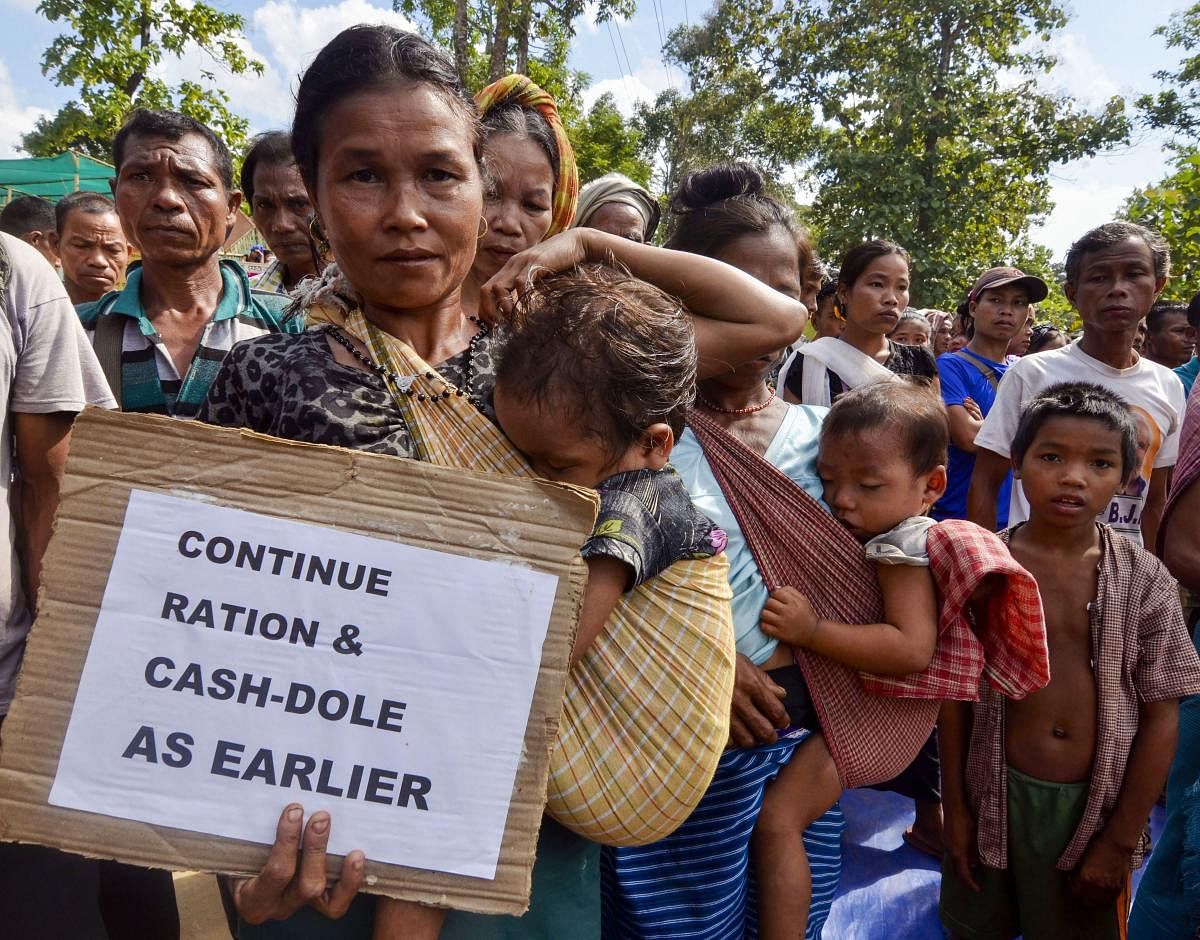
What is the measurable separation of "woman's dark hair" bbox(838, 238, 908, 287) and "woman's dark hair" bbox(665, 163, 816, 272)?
2015 mm

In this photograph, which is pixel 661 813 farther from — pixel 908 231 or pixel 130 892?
pixel 908 231

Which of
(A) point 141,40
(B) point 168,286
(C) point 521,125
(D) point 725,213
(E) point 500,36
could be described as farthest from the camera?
(E) point 500,36

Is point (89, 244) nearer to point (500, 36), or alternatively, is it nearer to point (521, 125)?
point (521, 125)

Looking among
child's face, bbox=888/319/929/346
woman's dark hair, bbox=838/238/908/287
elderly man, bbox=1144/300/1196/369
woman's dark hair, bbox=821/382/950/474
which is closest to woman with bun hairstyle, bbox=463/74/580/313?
woman's dark hair, bbox=821/382/950/474

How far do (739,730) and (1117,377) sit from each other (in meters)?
2.50

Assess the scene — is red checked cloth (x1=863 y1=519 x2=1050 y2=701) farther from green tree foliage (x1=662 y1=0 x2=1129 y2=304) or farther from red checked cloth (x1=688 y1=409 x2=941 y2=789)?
green tree foliage (x1=662 y1=0 x2=1129 y2=304)

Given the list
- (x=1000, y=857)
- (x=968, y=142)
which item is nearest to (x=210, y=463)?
(x=1000, y=857)

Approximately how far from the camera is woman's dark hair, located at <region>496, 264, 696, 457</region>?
1146mm

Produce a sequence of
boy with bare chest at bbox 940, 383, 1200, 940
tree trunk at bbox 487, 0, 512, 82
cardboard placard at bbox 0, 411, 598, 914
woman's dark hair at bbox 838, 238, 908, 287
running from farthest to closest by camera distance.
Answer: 1. tree trunk at bbox 487, 0, 512, 82
2. woman's dark hair at bbox 838, 238, 908, 287
3. boy with bare chest at bbox 940, 383, 1200, 940
4. cardboard placard at bbox 0, 411, 598, 914

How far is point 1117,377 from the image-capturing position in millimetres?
3031

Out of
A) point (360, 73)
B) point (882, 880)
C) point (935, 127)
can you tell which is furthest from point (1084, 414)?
point (935, 127)

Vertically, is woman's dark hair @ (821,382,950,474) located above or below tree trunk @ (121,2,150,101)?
below

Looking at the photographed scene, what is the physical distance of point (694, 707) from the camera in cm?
111

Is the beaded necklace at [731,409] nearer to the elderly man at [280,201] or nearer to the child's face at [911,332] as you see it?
the elderly man at [280,201]
